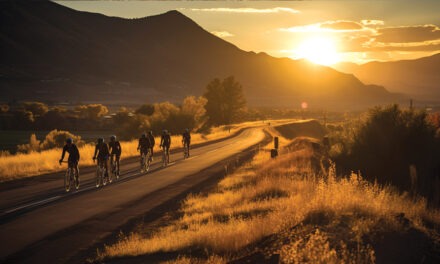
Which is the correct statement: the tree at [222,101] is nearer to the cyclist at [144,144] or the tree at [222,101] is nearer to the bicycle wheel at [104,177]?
the cyclist at [144,144]

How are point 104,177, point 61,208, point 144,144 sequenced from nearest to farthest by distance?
point 61,208
point 104,177
point 144,144

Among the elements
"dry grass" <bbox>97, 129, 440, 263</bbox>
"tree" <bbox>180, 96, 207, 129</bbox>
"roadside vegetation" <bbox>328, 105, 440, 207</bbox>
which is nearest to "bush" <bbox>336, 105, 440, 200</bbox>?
"roadside vegetation" <bbox>328, 105, 440, 207</bbox>

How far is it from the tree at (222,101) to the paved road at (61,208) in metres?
76.9

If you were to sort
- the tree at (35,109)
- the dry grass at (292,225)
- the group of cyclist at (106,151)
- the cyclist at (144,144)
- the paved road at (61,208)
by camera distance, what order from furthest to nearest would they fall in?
1. the tree at (35,109)
2. the cyclist at (144,144)
3. the group of cyclist at (106,151)
4. the paved road at (61,208)
5. the dry grass at (292,225)

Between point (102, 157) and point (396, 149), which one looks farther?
point (102, 157)

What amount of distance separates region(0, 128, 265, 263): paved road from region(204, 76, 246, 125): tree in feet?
252

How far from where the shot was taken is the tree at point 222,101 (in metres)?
102

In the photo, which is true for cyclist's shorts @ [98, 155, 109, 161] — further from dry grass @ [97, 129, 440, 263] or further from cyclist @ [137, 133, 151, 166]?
dry grass @ [97, 129, 440, 263]

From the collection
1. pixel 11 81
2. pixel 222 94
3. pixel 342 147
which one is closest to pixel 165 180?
pixel 342 147

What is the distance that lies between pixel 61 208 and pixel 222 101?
88.0 metres

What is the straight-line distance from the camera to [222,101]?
338ft

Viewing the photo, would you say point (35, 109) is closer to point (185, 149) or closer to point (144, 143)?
point (185, 149)

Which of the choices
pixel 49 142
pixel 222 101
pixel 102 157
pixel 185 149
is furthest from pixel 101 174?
pixel 222 101

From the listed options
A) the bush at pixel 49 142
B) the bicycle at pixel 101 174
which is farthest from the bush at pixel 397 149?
the bush at pixel 49 142
